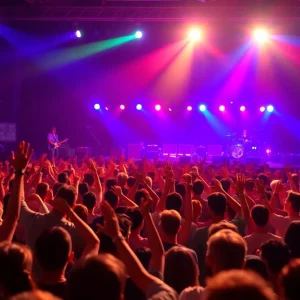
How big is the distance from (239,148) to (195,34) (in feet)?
16.7

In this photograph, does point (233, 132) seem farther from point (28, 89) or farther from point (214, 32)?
point (28, 89)

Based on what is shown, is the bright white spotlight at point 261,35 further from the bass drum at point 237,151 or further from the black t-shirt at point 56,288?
the black t-shirt at point 56,288

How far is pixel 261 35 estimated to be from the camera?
19.0m

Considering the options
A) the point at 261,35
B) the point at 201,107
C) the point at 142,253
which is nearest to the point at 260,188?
the point at 142,253

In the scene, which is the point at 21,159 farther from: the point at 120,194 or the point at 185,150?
the point at 185,150

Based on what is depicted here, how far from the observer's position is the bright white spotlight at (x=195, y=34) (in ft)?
61.2

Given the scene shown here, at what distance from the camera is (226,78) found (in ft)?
68.7

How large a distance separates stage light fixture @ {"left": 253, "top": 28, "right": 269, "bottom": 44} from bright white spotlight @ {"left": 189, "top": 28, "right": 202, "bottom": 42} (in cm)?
216

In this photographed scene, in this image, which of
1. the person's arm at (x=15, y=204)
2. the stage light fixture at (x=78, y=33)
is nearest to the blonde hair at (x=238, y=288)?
the person's arm at (x=15, y=204)

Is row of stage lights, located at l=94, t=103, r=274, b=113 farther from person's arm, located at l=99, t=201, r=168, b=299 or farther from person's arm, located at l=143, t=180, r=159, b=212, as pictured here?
person's arm, located at l=99, t=201, r=168, b=299

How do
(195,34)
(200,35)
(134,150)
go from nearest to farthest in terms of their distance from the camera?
(195,34), (200,35), (134,150)

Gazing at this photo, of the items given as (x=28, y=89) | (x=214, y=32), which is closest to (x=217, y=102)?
(x=214, y=32)

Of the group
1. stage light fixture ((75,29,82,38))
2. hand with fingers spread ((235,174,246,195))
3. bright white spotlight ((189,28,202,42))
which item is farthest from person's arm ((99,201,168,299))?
bright white spotlight ((189,28,202,42))

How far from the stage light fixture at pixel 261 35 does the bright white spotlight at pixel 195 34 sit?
2.16 meters
